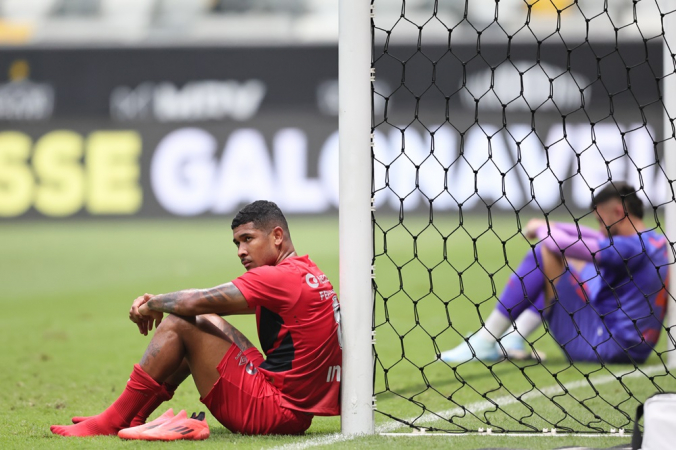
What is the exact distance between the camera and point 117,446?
3.19 meters

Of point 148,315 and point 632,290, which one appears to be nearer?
point 148,315

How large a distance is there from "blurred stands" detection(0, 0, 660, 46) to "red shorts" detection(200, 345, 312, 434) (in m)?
11.4

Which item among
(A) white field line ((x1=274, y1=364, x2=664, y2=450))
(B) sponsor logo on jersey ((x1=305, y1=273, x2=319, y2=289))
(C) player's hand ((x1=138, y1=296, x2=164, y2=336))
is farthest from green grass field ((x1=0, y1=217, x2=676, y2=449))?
(C) player's hand ((x1=138, y1=296, x2=164, y2=336))

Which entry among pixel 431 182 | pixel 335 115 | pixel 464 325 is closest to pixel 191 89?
pixel 335 115

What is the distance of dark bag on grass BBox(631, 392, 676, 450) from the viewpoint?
9.12ft

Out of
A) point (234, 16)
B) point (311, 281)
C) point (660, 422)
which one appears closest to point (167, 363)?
point (311, 281)

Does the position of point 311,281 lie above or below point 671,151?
below

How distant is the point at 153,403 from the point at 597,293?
2883 mm

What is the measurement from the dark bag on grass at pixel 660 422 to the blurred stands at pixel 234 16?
12.0m

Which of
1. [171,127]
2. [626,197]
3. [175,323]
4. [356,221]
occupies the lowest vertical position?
[175,323]

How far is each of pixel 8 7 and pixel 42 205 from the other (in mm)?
5228

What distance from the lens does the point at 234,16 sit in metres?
15.7

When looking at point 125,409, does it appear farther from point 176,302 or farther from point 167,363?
point 176,302

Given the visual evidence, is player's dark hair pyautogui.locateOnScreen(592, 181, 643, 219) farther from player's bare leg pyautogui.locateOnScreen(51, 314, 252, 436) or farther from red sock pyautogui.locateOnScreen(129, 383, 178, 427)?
red sock pyautogui.locateOnScreen(129, 383, 178, 427)
